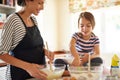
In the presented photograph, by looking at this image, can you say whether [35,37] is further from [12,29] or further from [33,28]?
[12,29]

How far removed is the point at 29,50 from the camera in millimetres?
1379

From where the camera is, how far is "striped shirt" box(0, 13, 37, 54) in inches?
49.9

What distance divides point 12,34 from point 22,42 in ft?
0.29

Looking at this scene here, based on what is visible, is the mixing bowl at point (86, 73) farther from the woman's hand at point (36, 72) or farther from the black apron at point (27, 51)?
the black apron at point (27, 51)

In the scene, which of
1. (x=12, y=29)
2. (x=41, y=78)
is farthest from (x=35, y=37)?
(x=41, y=78)

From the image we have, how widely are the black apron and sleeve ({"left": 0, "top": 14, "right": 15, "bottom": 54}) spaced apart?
3.3 inches

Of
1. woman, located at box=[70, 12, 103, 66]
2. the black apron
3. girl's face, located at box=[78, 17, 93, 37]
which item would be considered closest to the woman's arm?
the black apron

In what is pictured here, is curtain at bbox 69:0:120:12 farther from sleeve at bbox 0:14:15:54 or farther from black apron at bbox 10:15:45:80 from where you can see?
sleeve at bbox 0:14:15:54

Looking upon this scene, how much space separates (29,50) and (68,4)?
286 centimetres

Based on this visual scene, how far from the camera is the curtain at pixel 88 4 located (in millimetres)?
3519

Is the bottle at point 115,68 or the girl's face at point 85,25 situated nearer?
the bottle at point 115,68

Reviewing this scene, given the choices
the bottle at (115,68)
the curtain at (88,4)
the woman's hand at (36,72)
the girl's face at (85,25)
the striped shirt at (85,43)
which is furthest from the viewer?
the curtain at (88,4)

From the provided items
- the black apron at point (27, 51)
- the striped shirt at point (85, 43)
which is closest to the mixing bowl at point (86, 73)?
the black apron at point (27, 51)

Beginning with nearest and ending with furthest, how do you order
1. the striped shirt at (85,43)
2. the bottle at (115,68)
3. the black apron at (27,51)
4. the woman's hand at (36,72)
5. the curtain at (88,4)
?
the woman's hand at (36,72)
the bottle at (115,68)
the black apron at (27,51)
the striped shirt at (85,43)
the curtain at (88,4)
